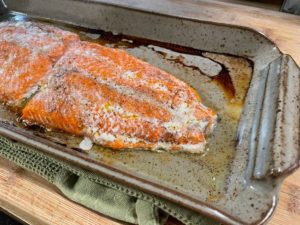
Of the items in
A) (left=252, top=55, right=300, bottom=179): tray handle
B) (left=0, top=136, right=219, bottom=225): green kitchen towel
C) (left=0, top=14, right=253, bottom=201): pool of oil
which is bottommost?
(left=0, top=136, right=219, bottom=225): green kitchen towel

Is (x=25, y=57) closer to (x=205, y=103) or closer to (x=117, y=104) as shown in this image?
(x=117, y=104)

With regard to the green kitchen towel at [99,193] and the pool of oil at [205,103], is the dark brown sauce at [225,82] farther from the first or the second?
the green kitchen towel at [99,193]

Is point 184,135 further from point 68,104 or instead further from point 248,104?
point 68,104

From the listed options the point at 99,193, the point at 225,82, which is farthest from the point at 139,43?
the point at 99,193

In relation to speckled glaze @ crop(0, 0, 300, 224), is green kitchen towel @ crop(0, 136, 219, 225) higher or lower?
lower

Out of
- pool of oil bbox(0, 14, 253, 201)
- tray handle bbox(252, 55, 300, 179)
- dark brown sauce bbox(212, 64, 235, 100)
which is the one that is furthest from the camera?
dark brown sauce bbox(212, 64, 235, 100)

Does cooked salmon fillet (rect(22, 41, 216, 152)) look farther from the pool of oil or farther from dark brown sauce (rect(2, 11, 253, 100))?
dark brown sauce (rect(2, 11, 253, 100))

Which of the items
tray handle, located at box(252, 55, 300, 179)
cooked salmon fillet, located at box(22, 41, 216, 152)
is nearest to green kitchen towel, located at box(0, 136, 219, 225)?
cooked salmon fillet, located at box(22, 41, 216, 152)
